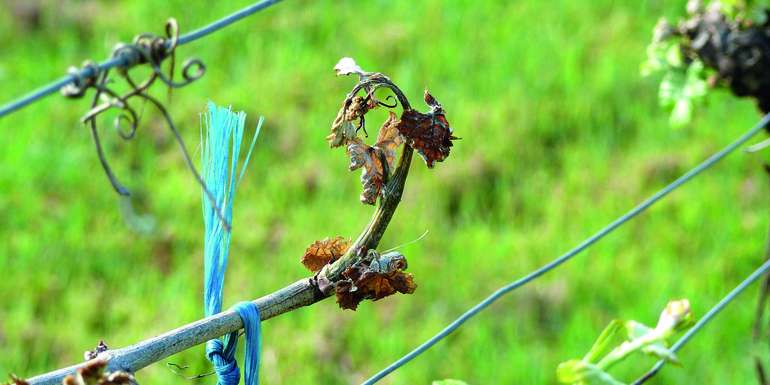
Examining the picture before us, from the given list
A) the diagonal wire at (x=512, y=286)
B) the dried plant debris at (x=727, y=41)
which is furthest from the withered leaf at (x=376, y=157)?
the dried plant debris at (x=727, y=41)

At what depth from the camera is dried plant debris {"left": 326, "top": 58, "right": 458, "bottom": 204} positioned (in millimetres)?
1053

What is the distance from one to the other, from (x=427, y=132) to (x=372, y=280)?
157 mm

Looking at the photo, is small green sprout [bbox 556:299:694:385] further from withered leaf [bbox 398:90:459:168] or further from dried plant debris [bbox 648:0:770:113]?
dried plant debris [bbox 648:0:770:113]

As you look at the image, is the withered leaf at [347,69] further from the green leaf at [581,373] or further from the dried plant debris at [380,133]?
the green leaf at [581,373]

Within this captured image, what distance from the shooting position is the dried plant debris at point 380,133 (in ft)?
3.45

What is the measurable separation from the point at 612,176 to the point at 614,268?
452 mm

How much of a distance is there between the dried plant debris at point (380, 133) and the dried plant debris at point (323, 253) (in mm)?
59

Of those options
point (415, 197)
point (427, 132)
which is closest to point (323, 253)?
point (427, 132)

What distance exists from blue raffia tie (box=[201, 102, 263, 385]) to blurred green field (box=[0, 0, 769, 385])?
1878 mm

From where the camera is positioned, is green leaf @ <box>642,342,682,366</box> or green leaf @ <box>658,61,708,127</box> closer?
green leaf @ <box>642,342,682,366</box>

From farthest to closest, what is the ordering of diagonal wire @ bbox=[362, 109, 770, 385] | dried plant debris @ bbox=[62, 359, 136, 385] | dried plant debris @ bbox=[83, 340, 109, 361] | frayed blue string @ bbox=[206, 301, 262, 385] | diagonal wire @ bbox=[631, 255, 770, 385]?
diagonal wire @ bbox=[631, 255, 770, 385] < diagonal wire @ bbox=[362, 109, 770, 385] < frayed blue string @ bbox=[206, 301, 262, 385] < dried plant debris @ bbox=[83, 340, 109, 361] < dried plant debris @ bbox=[62, 359, 136, 385]

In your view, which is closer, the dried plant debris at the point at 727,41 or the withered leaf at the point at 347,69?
the withered leaf at the point at 347,69

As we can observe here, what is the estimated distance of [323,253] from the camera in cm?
109

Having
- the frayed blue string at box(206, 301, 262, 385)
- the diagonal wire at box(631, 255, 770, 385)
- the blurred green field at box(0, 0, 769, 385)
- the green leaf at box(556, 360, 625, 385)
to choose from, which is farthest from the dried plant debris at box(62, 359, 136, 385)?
the blurred green field at box(0, 0, 769, 385)
